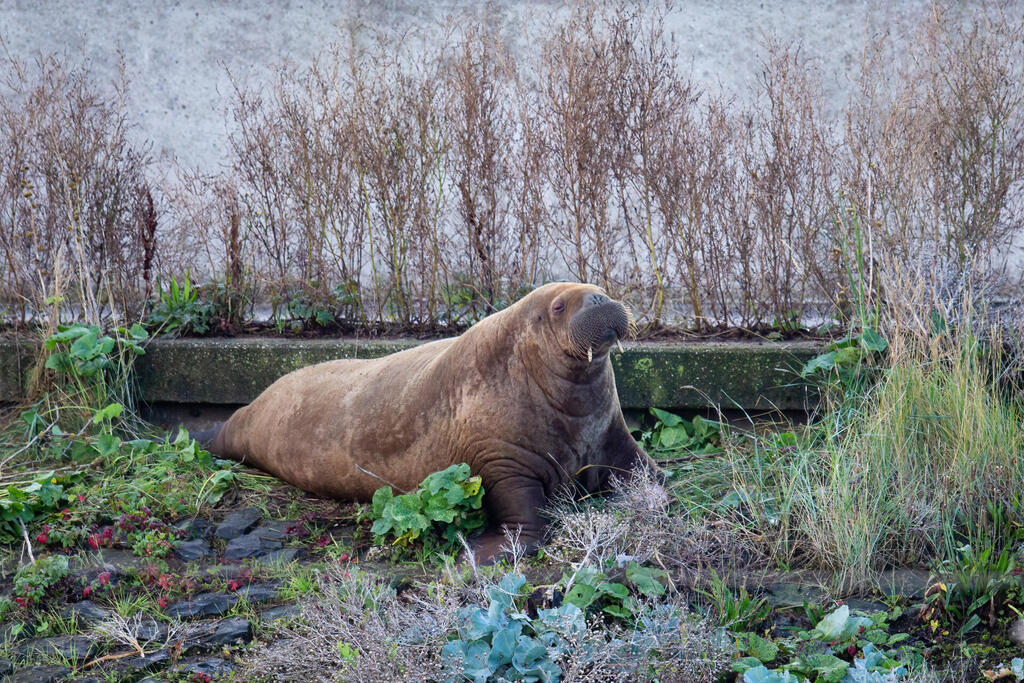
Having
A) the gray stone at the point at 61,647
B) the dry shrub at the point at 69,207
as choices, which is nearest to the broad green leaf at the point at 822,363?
the gray stone at the point at 61,647

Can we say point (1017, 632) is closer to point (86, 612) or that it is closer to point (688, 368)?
point (688, 368)

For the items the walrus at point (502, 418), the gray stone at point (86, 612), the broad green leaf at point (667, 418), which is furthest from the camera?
the broad green leaf at point (667, 418)

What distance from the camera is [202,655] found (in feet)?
11.7

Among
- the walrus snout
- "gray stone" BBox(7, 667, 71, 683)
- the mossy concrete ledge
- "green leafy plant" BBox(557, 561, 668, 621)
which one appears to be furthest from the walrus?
"gray stone" BBox(7, 667, 71, 683)

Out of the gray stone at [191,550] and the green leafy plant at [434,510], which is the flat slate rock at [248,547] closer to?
the gray stone at [191,550]

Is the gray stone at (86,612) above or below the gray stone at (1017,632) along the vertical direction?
above

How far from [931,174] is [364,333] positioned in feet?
12.3

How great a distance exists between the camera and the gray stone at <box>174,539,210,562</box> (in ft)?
15.4

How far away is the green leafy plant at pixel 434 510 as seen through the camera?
458 cm

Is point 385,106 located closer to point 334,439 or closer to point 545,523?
A: point 334,439

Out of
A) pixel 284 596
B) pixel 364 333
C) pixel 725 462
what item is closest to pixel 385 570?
pixel 284 596

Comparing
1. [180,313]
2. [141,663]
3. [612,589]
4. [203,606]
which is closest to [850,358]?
[612,589]

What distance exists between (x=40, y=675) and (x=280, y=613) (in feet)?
2.72

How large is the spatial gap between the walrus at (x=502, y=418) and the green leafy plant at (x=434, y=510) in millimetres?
128
